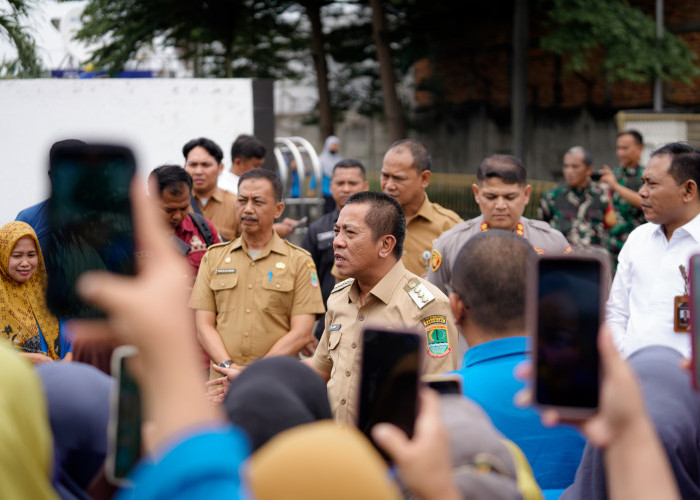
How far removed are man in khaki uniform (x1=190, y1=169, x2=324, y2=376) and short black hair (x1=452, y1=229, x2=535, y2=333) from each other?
2.47 metres

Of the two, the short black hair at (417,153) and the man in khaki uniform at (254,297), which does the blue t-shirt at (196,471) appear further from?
the short black hair at (417,153)

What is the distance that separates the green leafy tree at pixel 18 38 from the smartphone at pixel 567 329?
7.97m

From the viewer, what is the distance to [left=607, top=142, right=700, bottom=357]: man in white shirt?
4445mm

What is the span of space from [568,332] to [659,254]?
3.28 metres

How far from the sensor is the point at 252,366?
1.84 metres

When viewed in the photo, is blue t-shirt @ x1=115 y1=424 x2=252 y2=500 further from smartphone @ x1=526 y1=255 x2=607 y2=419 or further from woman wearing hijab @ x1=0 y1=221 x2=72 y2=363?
woman wearing hijab @ x1=0 y1=221 x2=72 y2=363

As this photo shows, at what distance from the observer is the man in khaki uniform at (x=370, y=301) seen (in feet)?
12.5

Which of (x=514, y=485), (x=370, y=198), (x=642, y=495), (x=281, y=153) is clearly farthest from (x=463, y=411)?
(x=281, y=153)

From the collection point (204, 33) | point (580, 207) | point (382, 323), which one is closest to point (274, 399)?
point (382, 323)

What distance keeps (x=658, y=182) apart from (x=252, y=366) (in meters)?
3.46

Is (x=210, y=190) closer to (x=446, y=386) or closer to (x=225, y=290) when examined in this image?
(x=225, y=290)

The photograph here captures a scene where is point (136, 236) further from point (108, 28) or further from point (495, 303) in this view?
point (108, 28)

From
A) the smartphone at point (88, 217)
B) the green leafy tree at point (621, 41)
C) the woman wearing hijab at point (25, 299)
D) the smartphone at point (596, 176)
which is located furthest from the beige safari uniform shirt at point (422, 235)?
the green leafy tree at point (621, 41)

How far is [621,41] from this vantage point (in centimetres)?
1892
